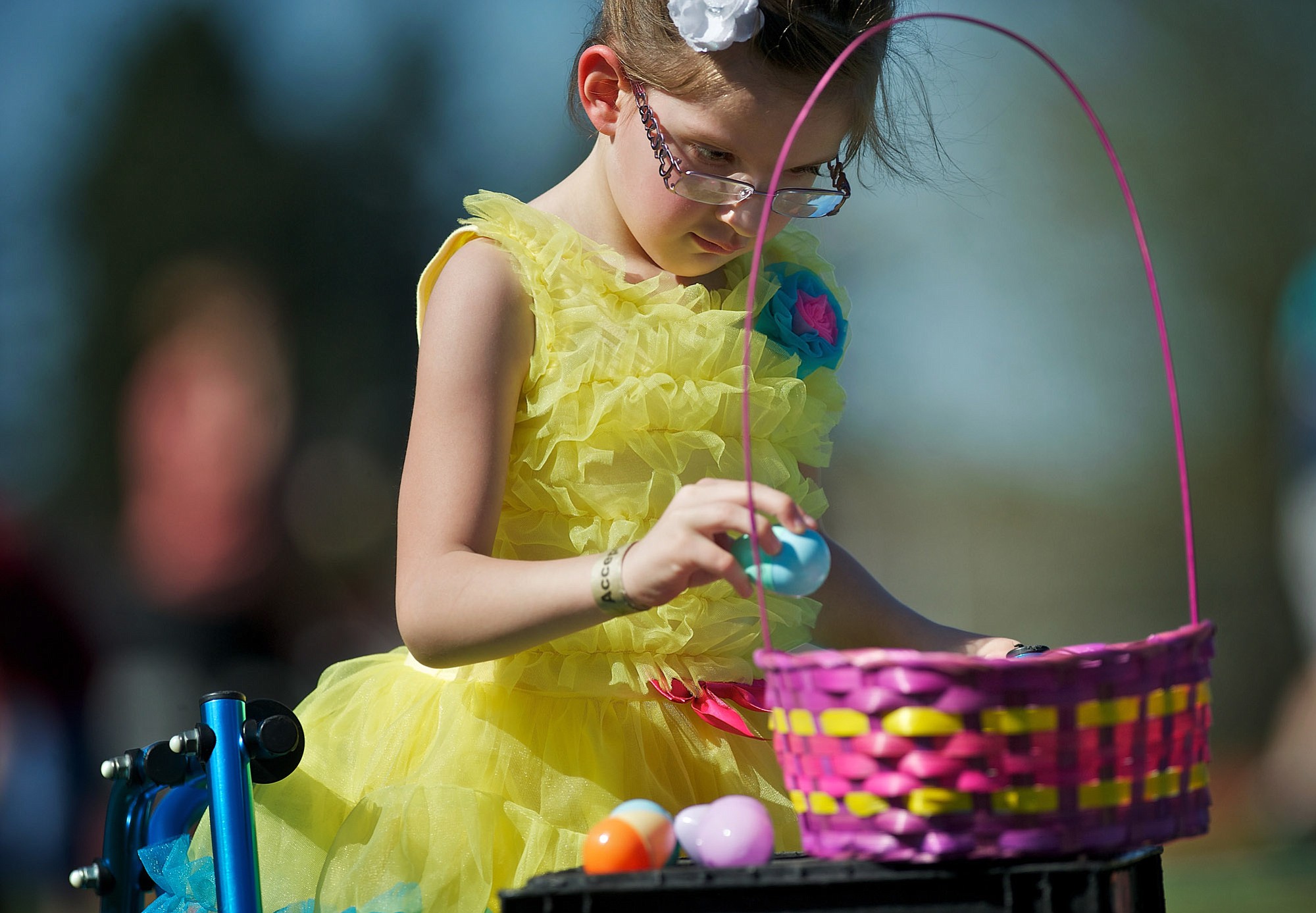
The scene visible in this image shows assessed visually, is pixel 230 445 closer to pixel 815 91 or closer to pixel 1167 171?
pixel 815 91

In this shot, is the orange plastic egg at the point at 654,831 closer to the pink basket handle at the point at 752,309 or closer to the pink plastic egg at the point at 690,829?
the pink plastic egg at the point at 690,829

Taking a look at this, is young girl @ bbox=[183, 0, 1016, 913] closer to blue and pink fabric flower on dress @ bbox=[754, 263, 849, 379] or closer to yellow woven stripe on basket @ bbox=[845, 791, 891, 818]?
blue and pink fabric flower on dress @ bbox=[754, 263, 849, 379]

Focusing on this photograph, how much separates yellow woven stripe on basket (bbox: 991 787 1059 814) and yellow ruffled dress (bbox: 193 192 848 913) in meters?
0.46

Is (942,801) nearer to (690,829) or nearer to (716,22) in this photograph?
(690,829)

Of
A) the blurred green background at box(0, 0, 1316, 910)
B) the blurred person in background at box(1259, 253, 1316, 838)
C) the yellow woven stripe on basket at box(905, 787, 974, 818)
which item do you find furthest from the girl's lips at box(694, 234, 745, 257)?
the blurred person in background at box(1259, 253, 1316, 838)

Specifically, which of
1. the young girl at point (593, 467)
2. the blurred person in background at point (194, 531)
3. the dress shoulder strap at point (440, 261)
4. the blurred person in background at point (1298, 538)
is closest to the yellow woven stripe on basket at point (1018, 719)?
the young girl at point (593, 467)

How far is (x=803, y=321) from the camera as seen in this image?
1.32 m

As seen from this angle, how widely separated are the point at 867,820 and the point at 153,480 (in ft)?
9.31

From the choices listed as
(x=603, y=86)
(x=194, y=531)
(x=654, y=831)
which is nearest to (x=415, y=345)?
(x=194, y=531)

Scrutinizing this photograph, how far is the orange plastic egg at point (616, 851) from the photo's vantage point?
0.79 meters

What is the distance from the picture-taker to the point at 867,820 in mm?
739

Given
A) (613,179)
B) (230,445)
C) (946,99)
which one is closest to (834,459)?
(946,99)

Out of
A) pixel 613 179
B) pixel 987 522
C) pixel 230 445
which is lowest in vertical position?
pixel 613 179

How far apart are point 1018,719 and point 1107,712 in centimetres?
6
